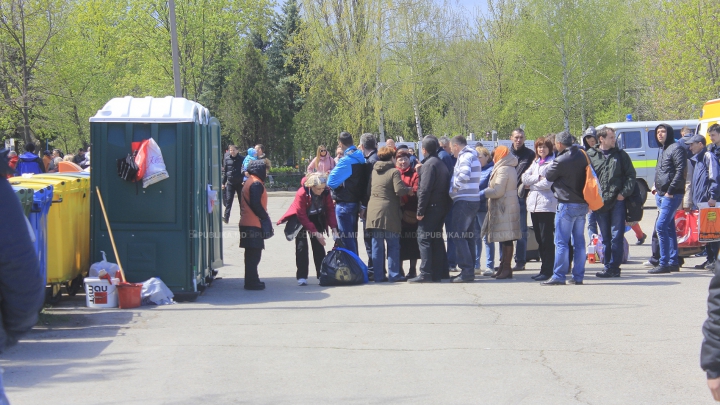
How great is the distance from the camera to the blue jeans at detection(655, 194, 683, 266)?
10.6 m

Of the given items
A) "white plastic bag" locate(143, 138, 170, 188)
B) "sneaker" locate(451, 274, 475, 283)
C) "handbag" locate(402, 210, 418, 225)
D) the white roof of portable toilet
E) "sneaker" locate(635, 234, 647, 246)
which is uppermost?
the white roof of portable toilet

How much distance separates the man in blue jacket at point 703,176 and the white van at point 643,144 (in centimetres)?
1239

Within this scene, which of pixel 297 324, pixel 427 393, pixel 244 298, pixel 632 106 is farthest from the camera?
pixel 632 106

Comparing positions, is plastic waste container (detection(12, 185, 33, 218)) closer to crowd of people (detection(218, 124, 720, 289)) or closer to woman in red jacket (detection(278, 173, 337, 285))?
crowd of people (detection(218, 124, 720, 289))

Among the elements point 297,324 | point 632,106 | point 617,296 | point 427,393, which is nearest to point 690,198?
point 617,296

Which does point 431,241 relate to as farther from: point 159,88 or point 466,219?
point 159,88

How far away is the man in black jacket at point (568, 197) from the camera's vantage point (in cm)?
948

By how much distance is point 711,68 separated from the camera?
28.9 meters

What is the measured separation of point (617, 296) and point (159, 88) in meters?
38.5

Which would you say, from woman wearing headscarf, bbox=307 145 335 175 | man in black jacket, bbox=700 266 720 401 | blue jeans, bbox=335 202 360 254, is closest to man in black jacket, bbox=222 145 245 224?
woman wearing headscarf, bbox=307 145 335 175

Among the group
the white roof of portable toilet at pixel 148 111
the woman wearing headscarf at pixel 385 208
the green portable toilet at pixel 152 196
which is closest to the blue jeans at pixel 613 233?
the woman wearing headscarf at pixel 385 208

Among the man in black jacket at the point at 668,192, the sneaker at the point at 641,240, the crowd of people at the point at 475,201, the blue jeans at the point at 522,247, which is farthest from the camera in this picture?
the sneaker at the point at 641,240

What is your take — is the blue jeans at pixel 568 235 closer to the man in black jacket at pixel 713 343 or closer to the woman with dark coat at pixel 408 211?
the woman with dark coat at pixel 408 211

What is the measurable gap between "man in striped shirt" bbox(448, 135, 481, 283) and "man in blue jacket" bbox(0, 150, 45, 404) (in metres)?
7.23
